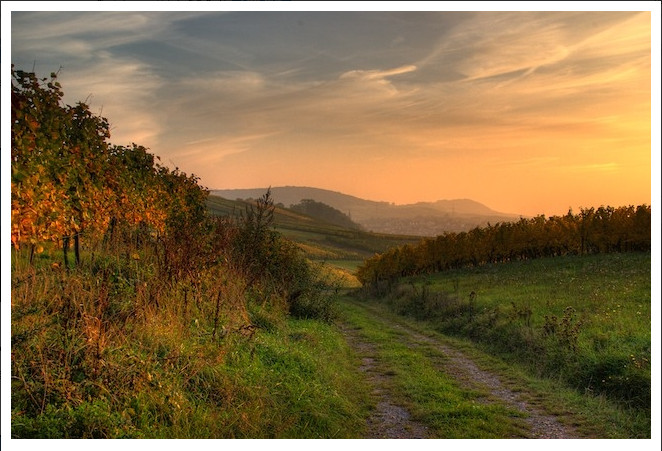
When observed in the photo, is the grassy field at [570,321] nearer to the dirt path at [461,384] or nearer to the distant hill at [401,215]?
the dirt path at [461,384]

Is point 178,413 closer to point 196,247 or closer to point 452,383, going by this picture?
point 196,247

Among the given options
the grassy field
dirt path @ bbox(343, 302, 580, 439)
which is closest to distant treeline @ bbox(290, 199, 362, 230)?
the grassy field

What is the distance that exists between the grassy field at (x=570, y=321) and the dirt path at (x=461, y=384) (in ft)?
3.86

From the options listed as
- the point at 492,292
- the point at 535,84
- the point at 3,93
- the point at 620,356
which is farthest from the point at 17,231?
the point at 492,292

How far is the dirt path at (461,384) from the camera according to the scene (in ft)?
26.7

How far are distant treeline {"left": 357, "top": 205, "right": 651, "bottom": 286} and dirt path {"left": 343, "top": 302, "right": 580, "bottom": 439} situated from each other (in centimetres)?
2943

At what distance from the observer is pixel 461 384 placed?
11250 mm

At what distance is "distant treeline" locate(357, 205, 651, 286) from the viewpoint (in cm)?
4269

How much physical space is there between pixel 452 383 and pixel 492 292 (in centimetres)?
1776

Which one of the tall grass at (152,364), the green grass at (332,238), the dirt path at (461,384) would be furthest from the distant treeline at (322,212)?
the tall grass at (152,364)

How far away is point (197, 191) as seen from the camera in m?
20.0

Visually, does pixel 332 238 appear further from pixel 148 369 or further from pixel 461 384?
pixel 148 369

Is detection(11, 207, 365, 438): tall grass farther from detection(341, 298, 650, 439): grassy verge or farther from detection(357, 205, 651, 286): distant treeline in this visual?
detection(357, 205, 651, 286): distant treeline

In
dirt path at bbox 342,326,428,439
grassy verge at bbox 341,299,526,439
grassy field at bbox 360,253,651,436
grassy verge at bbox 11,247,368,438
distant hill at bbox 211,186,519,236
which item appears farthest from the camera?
distant hill at bbox 211,186,519,236
